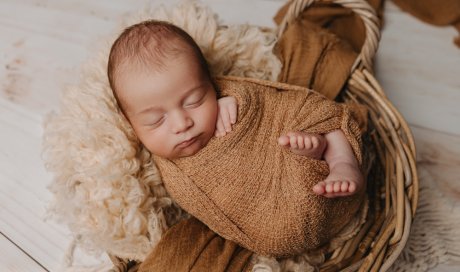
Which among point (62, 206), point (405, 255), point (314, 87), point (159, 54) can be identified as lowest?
point (405, 255)

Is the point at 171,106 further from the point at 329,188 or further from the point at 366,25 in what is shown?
the point at 366,25

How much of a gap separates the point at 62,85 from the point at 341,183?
908mm

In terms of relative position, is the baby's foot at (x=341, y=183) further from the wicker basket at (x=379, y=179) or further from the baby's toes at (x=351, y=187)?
the wicker basket at (x=379, y=179)

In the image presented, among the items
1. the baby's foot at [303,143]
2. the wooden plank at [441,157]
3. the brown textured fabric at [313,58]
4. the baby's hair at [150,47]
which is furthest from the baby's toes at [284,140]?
the wooden plank at [441,157]

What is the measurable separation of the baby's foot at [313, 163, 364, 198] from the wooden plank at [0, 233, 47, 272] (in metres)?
0.68

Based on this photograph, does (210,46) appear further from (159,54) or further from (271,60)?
(159,54)

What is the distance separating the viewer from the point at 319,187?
0.78 meters

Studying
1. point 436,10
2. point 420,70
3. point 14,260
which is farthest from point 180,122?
point 436,10

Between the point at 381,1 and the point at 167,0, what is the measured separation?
699 millimetres

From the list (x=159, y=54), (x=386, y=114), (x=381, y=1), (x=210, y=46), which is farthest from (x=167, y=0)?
(x=386, y=114)

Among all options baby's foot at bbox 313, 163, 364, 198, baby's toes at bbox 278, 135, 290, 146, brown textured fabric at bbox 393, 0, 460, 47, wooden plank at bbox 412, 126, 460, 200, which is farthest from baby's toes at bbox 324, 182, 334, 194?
brown textured fabric at bbox 393, 0, 460, 47

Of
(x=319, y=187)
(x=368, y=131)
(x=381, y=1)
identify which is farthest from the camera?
(x=381, y=1)

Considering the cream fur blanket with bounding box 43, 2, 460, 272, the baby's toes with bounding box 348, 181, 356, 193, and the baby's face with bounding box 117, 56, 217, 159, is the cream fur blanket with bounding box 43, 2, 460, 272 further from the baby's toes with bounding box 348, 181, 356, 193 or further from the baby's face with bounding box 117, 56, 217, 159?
the baby's toes with bounding box 348, 181, 356, 193

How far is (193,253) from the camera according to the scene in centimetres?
88
